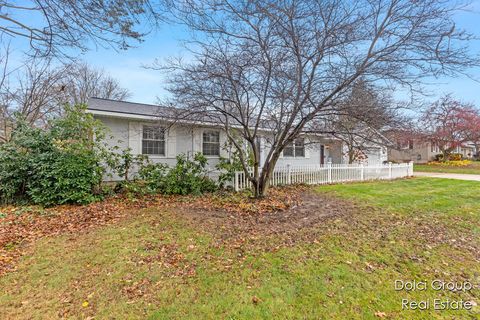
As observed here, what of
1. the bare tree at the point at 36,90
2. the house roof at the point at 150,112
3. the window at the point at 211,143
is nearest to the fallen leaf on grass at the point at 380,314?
the house roof at the point at 150,112

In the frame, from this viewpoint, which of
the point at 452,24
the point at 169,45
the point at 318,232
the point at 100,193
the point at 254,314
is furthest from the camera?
the point at 100,193

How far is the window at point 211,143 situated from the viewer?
36.4ft

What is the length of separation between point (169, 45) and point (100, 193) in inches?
190

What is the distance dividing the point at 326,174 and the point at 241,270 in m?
8.92

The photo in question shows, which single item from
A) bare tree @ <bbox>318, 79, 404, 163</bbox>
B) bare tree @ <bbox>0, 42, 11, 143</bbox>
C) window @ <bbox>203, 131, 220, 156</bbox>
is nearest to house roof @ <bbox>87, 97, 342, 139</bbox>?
bare tree @ <bbox>318, 79, 404, 163</bbox>

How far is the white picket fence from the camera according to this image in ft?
31.6

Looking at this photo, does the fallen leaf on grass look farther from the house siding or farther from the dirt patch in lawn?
the house siding

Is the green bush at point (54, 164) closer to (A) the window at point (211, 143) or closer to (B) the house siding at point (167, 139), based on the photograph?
(B) the house siding at point (167, 139)

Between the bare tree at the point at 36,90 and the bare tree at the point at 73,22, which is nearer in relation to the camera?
the bare tree at the point at 73,22

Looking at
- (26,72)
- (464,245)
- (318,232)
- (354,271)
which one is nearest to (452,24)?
(464,245)

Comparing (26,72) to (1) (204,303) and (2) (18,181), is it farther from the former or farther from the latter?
(1) (204,303)

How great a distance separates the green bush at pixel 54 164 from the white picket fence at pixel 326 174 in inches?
185

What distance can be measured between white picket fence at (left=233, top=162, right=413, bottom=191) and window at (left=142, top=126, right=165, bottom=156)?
370 centimetres

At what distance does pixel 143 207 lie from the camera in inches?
256
